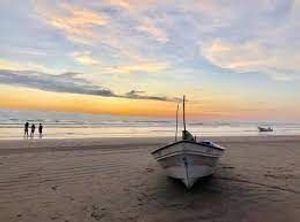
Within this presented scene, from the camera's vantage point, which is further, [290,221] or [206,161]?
[206,161]

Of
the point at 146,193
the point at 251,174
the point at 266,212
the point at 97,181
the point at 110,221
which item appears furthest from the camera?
the point at 251,174

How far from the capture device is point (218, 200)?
11.4 meters

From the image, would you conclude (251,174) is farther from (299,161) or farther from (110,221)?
(110,221)

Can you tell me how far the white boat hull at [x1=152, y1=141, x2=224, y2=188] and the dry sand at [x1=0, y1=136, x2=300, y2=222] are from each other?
1.30 feet

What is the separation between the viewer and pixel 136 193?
11992 mm

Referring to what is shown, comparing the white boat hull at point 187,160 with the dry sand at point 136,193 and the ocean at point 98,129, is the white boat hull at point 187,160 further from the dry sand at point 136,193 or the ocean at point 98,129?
the ocean at point 98,129

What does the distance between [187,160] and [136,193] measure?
66.0 inches

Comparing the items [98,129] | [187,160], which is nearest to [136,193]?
[187,160]

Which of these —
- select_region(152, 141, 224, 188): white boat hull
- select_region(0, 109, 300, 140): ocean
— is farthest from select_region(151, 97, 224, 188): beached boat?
select_region(0, 109, 300, 140): ocean

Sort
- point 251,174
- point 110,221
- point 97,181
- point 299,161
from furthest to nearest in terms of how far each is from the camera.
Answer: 1. point 299,161
2. point 251,174
3. point 97,181
4. point 110,221

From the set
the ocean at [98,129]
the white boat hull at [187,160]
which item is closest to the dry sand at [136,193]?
the white boat hull at [187,160]

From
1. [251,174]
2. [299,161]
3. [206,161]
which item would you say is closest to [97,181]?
[206,161]

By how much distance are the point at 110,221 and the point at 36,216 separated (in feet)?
5.54

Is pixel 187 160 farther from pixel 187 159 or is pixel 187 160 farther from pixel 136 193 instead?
pixel 136 193
